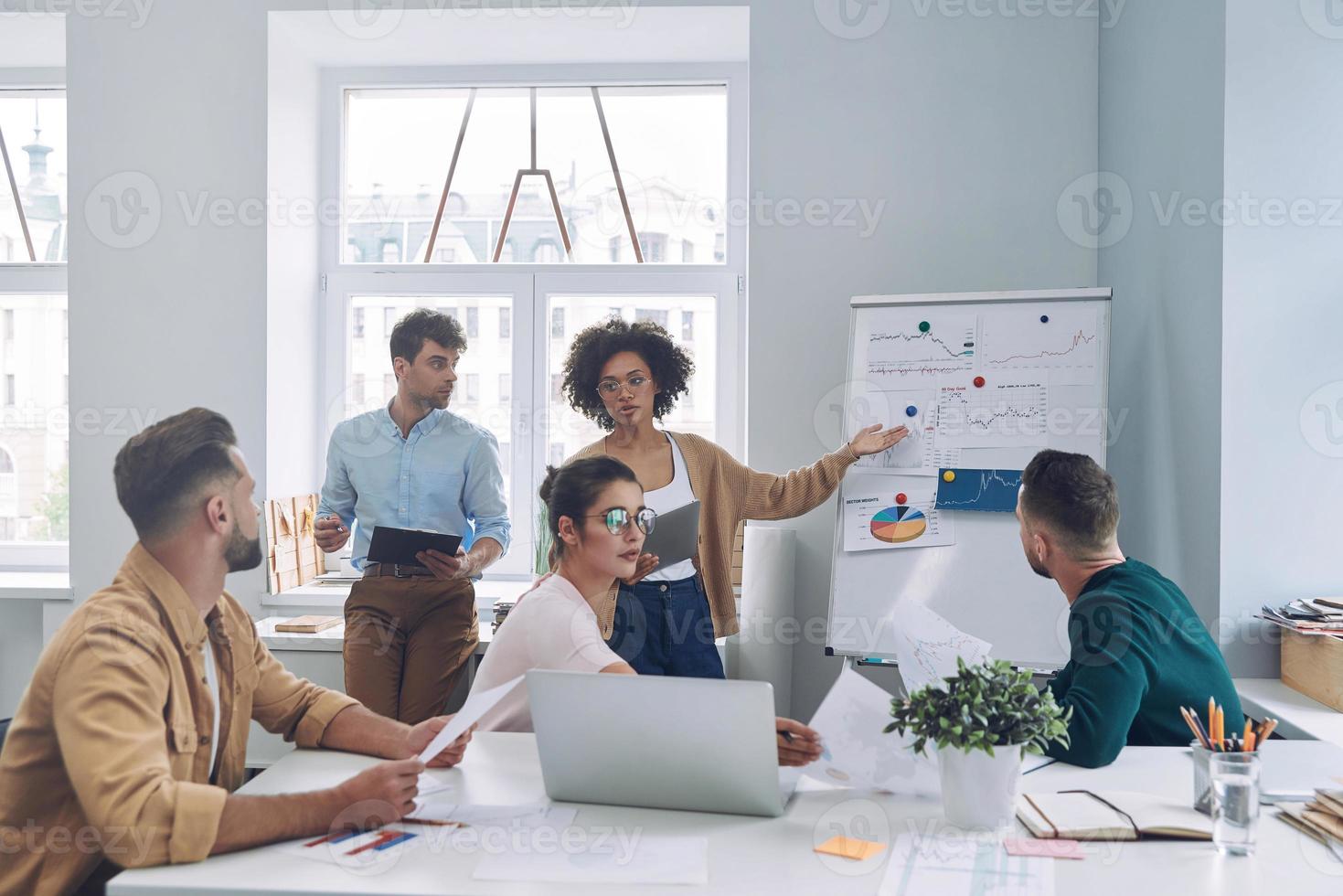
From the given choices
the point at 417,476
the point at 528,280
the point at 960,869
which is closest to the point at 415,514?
the point at 417,476

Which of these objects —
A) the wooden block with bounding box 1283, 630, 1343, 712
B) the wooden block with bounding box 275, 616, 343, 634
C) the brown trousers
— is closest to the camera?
the wooden block with bounding box 1283, 630, 1343, 712

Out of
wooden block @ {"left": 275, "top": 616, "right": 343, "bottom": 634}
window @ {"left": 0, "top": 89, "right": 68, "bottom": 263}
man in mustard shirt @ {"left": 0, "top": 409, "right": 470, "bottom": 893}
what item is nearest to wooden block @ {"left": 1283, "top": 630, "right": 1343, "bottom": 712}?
man in mustard shirt @ {"left": 0, "top": 409, "right": 470, "bottom": 893}

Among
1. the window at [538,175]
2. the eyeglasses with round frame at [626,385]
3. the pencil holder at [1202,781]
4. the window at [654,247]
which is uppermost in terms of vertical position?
the window at [538,175]

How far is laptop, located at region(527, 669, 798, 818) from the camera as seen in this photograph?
144 cm

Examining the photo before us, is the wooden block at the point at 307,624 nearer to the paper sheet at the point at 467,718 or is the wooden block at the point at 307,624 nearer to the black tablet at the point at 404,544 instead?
the black tablet at the point at 404,544

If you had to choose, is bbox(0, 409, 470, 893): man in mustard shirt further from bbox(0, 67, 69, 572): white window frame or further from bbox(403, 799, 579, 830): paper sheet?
bbox(0, 67, 69, 572): white window frame

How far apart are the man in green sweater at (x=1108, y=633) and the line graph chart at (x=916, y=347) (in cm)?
111

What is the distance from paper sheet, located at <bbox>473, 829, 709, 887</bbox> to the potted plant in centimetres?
35

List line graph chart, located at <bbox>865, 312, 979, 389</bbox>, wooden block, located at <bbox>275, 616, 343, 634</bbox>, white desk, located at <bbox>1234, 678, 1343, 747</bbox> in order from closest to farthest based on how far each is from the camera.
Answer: white desk, located at <bbox>1234, 678, 1343, 747</bbox> → line graph chart, located at <bbox>865, 312, 979, 389</bbox> → wooden block, located at <bbox>275, 616, 343, 634</bbox>

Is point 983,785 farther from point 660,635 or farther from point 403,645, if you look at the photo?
point 403,645

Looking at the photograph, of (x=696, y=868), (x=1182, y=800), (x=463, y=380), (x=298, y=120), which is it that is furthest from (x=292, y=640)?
(x=1182, y=800)

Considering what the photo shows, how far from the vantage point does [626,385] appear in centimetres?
286

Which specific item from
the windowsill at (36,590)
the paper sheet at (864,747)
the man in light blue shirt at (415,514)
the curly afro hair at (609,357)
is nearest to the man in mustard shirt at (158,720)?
the paper sheet at (864,747)

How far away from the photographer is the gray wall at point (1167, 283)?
8.84 ft
